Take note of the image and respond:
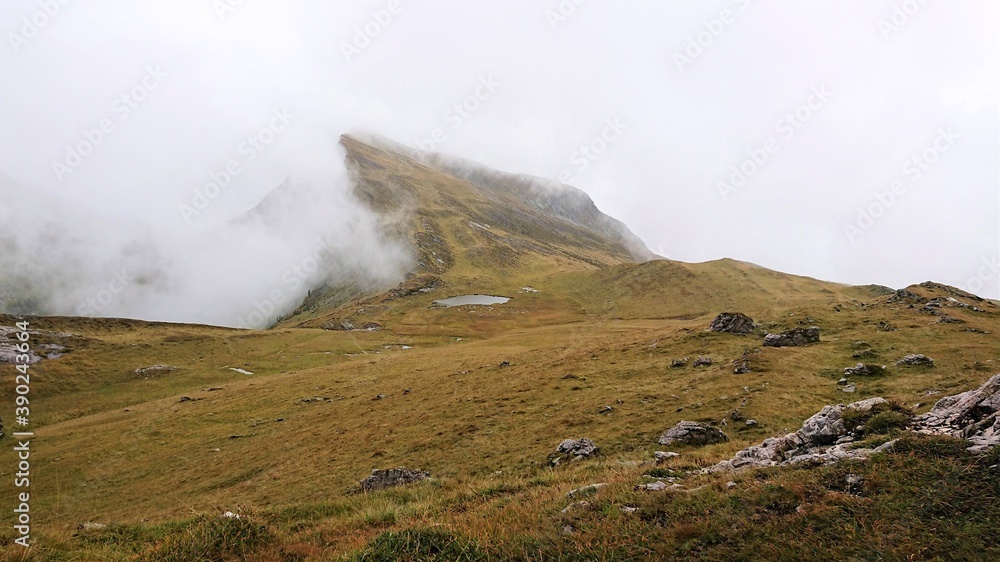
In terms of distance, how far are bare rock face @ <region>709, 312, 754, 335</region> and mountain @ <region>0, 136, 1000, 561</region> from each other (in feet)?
0.72

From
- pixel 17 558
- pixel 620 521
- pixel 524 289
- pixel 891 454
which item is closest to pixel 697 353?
pixel 891 454

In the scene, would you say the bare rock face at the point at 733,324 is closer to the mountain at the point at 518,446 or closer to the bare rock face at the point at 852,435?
the mountain at the point at 518,446

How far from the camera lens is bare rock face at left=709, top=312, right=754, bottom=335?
4184 centimetres

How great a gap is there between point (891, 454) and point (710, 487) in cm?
390

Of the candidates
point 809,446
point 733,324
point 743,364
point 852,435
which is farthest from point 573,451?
point 733,324

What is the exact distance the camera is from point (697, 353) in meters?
37.2

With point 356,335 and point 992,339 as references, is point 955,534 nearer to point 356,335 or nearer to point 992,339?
point 992,339

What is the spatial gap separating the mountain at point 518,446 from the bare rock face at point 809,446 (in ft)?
0.36

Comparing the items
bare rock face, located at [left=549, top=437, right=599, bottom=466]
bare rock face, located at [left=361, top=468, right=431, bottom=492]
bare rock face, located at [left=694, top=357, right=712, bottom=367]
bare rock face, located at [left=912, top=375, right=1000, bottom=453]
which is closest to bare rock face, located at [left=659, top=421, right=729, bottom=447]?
bare rock face, located at [left=549, top=437, right=599, bottom=466]

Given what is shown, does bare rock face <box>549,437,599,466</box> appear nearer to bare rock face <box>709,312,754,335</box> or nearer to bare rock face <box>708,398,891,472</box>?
bare rock face <box>708,398,891,472</box>

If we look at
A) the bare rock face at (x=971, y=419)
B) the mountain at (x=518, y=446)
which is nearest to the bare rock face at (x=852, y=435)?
the bare rock face at (x=971, y=419)

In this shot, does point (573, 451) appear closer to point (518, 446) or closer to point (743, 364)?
point (518, 446)

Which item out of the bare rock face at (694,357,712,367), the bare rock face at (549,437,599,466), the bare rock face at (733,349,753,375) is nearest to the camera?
the bare rock face at (549,437,599,466)

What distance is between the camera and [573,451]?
19.8 m
